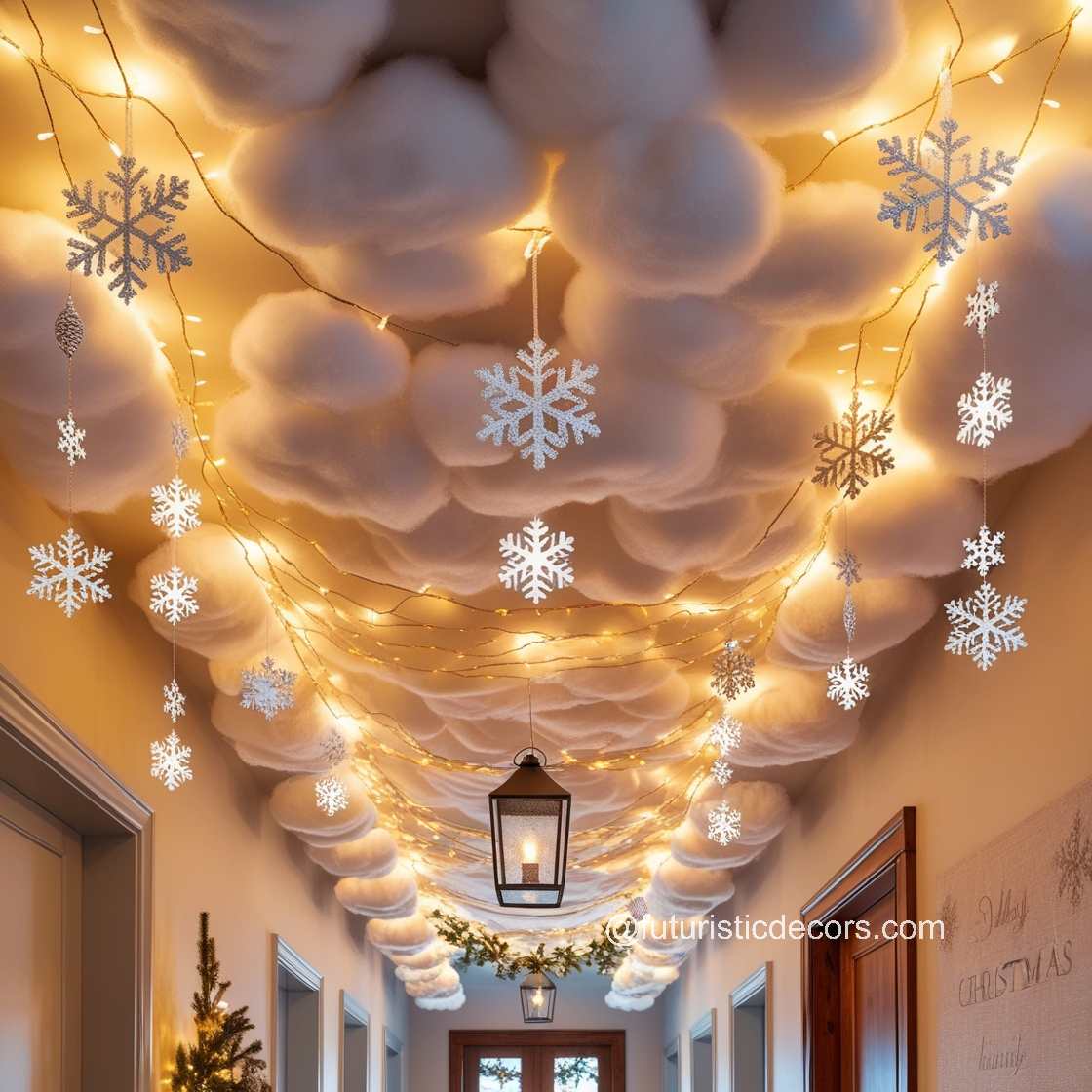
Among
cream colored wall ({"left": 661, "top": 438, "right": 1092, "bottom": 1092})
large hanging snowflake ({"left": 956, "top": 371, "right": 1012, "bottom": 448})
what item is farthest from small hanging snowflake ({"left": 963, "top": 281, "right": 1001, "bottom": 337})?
cream colored wall ({"left": 661, "top": 438, "right": 1092, "bottom": 1092})

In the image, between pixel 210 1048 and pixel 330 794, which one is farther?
pixel 330 794

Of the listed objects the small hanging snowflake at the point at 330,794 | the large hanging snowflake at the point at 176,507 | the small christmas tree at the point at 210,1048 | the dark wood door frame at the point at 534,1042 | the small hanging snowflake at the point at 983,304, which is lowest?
the dark wood door frame at the point at 534,1042

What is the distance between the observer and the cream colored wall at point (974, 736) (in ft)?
9.20

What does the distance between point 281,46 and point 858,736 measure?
361cm


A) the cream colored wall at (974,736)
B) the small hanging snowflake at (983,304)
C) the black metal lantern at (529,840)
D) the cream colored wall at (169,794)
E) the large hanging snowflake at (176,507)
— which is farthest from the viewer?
the black metal lantern at (529,840)

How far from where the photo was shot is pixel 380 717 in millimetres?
4781

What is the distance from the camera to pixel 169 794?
4.32 meters

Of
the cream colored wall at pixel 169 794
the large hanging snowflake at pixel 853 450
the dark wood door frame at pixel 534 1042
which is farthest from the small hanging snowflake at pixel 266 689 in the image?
the dark wood door frame at pixel 534 1042

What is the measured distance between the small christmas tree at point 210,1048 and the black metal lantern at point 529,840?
828mm

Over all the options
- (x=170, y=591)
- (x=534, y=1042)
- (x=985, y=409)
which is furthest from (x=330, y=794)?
(x=534, y=1042)

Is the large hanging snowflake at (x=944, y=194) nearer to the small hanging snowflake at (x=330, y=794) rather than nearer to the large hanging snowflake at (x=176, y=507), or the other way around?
the large hanging snowflake at (x=176, y=507)

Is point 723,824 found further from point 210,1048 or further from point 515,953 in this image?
point 515,953

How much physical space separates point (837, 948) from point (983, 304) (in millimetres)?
3968

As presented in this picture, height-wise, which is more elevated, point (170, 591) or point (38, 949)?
point (170, 591)
